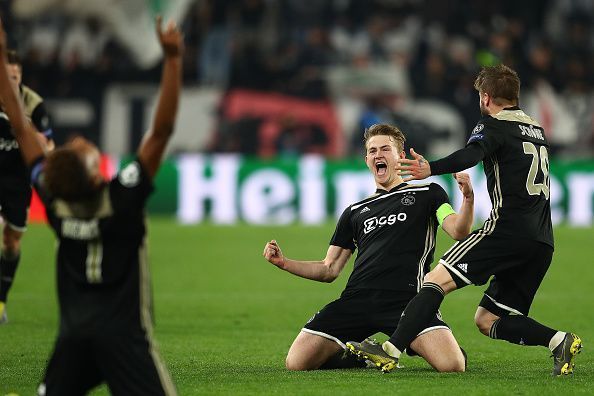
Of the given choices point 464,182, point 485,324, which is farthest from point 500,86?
point 485,324

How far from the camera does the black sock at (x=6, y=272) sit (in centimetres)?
944

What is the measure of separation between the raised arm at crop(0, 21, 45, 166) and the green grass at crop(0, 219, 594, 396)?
169 centimetres

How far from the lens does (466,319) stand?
411 inches

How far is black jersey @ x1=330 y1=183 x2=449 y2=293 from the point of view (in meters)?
7.29

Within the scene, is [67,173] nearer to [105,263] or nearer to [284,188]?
[105,263]

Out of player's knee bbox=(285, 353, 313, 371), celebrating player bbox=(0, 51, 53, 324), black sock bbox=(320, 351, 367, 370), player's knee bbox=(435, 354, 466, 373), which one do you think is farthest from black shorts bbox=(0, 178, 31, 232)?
player's knee bbox=(435, 354, 466, 373)

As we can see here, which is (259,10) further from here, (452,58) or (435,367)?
(435,367)

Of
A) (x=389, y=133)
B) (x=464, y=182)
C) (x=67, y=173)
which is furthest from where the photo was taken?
(x=389, y=133)

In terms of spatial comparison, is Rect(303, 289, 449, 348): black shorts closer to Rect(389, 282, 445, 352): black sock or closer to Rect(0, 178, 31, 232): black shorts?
Rect(389, 282, 445, 352): black sock

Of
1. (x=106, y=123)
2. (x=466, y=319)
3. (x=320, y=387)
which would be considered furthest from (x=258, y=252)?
(x=320, y=387)

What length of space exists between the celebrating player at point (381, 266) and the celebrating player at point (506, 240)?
363 millimetres

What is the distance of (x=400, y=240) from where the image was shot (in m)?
7.33

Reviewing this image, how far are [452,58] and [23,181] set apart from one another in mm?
16640

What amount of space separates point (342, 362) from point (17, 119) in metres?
3.07
